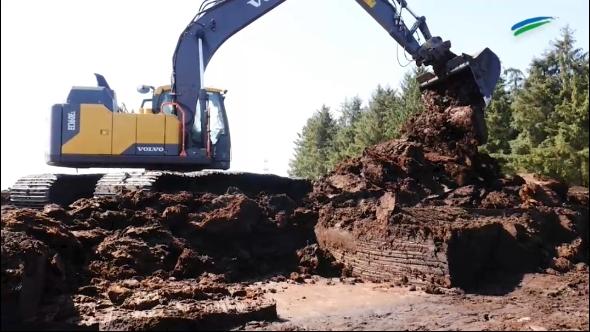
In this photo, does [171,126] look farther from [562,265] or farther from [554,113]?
[554,113]

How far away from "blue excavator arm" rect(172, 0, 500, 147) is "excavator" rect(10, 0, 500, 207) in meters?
0.02

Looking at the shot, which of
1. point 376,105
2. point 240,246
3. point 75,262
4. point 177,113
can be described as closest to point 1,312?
point 75,262

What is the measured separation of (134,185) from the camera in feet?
28.1

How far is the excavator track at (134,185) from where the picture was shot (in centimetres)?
879

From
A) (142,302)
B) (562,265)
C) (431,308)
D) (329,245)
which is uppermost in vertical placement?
(329,245)

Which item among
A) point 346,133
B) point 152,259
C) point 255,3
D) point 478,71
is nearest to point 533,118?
point 478,71

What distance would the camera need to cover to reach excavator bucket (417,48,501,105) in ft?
30.7

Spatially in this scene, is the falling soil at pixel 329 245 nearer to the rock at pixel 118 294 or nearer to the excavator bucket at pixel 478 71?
the rock at pixel 118 294

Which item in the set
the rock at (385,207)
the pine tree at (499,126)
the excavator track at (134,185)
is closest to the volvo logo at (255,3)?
the excavator track at (134,185)

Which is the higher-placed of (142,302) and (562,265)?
(562,265)

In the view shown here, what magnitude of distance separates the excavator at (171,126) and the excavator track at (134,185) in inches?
0.7

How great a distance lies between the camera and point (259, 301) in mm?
5332

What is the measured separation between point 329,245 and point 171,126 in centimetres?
355

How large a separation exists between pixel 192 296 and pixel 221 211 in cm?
272
